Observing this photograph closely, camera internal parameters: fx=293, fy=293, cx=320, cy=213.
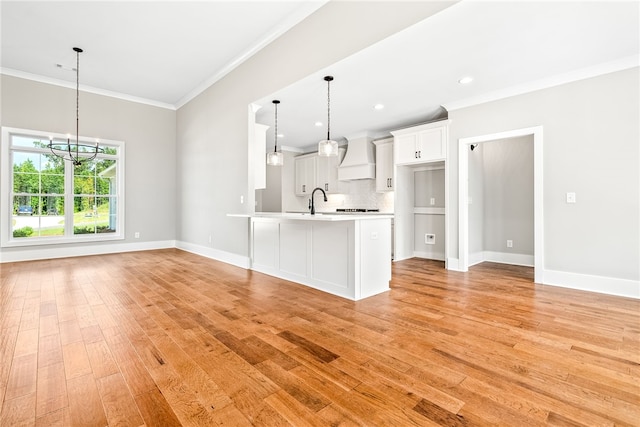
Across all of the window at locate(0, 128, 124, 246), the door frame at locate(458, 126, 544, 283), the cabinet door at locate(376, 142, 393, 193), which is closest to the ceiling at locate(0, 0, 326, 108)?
the window at locate(0, 128, 124, 246)

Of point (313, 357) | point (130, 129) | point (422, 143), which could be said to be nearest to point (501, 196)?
point (422, 143)

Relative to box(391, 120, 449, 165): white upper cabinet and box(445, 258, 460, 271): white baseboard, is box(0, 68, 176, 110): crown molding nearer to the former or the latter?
box(391, 120, 449, 165): white upper cabinet

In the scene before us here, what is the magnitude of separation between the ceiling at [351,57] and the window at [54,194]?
1.37m

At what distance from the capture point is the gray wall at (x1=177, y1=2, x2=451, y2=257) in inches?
118

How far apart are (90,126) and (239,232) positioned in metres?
4.01

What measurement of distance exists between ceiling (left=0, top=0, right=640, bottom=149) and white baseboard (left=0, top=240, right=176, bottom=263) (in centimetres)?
317

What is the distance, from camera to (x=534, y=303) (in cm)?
313

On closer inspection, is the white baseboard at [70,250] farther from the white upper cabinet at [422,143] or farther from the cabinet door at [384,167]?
the white upper cabinet at [422,143]

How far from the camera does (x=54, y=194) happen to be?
568 cm

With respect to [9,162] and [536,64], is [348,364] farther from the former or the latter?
[9,162]

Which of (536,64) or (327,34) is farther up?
(327,34)

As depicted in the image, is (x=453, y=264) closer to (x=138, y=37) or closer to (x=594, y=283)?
(x=594, y=283)

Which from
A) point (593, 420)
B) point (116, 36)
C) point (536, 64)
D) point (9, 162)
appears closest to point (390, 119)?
point (536, 64)

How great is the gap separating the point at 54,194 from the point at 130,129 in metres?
1.93
